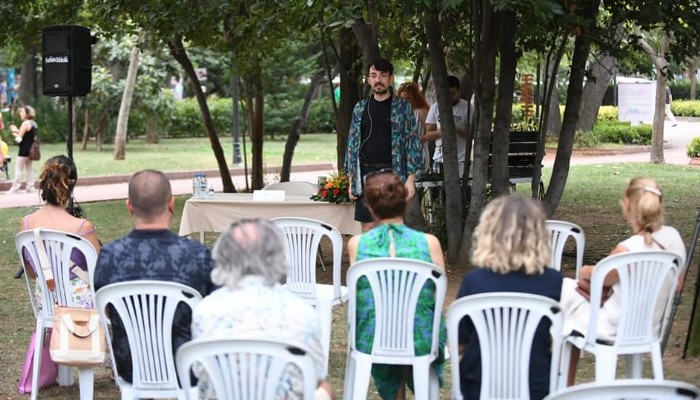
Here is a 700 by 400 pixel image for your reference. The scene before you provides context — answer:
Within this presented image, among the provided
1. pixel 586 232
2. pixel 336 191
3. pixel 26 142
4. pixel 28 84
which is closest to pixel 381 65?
pixel 336 191

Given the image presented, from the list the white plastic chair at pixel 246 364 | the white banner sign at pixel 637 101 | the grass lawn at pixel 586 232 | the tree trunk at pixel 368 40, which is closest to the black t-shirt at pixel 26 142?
the grass lawn at pixel 586 232

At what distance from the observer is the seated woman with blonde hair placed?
439 cm

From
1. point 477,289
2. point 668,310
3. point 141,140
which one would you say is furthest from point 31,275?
point 141,140

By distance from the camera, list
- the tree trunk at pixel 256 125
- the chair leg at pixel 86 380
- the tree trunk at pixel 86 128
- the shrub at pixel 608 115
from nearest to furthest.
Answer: the chair leg at pixel 86 380 < the tree trunk at pixel 256 125 < the tree trunk at pixel 86 128 < the shrub at pixel 608 115

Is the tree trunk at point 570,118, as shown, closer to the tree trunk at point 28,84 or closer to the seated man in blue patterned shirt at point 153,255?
the seated man in blue patterned shirt at point 153,255

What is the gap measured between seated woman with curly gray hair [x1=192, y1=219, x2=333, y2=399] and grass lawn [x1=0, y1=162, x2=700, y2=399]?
8.41 ft

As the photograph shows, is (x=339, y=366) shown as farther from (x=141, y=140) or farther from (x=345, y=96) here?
(x=141, y=140)

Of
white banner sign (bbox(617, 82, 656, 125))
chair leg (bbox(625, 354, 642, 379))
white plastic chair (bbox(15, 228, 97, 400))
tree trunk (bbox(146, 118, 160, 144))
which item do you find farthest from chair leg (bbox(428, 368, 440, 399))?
tree trunk (bbox(146, 118, 160, 144))

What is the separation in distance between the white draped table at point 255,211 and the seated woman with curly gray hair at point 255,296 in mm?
5588

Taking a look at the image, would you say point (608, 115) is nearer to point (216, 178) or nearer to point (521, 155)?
point (216, 178)

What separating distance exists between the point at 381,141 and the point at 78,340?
12.6 feet

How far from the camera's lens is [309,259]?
22.7 ft

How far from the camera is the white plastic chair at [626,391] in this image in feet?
9.91

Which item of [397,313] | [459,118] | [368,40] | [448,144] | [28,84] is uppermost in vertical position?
[28,84]
